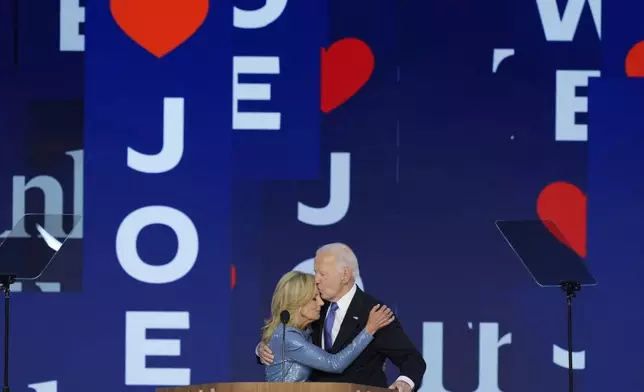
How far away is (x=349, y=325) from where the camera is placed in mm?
4996

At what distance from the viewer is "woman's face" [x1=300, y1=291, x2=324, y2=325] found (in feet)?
15.9

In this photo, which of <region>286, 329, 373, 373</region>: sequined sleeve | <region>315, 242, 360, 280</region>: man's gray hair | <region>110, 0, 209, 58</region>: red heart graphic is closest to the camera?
<region>286, 329, 373, 373</region>: sequined sleeve

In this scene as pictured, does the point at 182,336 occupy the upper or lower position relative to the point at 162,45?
lower

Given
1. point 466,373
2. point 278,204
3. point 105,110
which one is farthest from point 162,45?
point 466,373

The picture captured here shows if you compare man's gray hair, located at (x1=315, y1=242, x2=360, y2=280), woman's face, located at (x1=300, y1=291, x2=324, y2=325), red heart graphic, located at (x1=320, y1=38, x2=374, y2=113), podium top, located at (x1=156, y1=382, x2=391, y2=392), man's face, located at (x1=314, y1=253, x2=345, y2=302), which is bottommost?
podium top, located at (x1=156, y1=382, x2=391, y2=392)

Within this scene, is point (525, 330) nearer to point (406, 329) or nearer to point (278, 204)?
point (406, 329)

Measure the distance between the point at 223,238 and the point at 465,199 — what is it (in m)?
1.36

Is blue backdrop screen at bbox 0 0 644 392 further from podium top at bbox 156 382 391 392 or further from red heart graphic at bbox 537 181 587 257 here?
podium top at bbox 156 382 391 392

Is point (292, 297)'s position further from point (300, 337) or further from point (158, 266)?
point (158, 266)


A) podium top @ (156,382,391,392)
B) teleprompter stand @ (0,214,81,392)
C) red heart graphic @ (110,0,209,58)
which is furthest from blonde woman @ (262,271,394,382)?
red heart graphic @ (110,0,209,58)

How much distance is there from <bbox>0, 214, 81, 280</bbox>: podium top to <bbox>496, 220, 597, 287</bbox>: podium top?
2209 millimetres

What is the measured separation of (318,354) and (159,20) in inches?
97.3

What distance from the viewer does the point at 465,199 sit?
6285 millimetres

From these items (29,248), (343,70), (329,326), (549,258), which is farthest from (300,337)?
(343,70)
